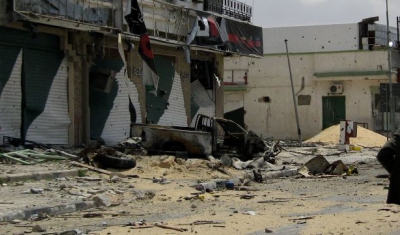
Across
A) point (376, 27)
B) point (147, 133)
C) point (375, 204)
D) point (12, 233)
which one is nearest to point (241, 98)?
point (376, 27)

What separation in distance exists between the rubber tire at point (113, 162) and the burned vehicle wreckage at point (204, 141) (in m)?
3.03

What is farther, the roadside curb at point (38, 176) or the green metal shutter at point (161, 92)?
the green metal shutter at point (161, 92)

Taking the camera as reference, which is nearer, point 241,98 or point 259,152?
point 259,152

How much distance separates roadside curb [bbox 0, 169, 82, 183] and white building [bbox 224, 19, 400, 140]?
27473 mm

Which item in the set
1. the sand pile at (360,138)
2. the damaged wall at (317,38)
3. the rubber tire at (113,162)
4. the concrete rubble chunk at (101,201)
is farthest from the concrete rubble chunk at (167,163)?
the damaged wall at (317,38)

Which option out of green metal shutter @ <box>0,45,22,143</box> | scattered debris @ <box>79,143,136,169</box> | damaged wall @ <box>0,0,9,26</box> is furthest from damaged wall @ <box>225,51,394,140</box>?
scattered debris @ <box>79,143,136,169</box>

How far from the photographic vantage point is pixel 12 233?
370 inches

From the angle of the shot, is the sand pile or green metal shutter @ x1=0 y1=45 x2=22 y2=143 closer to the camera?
green metal shutter @ x1=0 y1=45 x2=22 y2=143

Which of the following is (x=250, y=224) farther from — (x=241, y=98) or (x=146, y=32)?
(x=241, y=98)

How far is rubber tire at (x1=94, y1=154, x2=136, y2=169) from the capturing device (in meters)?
17.3

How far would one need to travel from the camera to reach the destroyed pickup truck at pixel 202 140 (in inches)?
819

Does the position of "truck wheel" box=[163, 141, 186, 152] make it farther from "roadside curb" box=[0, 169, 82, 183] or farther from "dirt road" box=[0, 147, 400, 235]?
"roadside curb" box=[0, 169, 82, 183]

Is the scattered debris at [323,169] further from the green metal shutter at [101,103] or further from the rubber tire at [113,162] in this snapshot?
the green metal shutter at [101,103]

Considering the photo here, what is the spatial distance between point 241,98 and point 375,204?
34401mm
